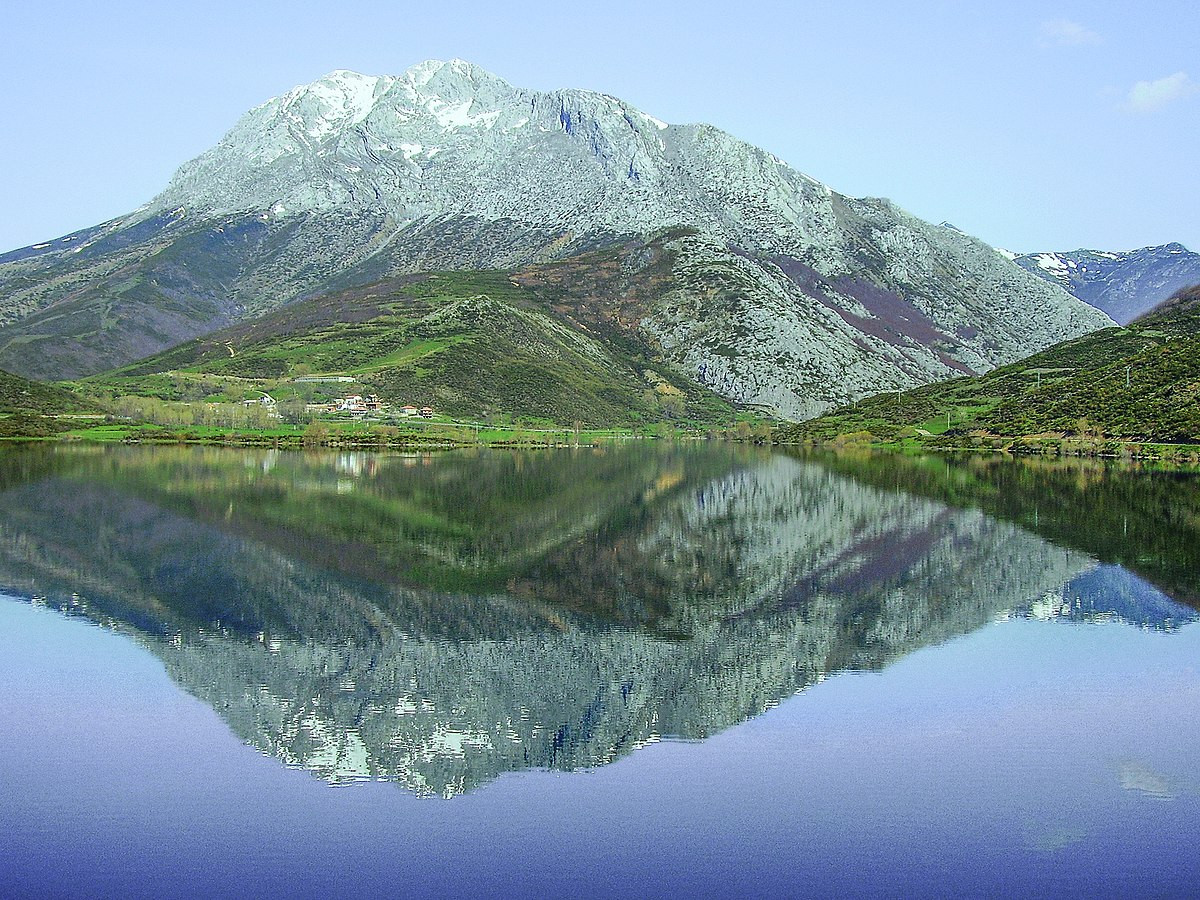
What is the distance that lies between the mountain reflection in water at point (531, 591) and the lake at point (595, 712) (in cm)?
21

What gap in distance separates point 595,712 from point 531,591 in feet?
60.4

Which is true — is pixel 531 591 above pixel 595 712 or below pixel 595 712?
below

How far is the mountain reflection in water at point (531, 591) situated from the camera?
28.4 metres

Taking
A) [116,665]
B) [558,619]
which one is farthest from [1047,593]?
[116,665]

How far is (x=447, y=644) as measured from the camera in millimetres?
36562

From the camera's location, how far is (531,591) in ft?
154

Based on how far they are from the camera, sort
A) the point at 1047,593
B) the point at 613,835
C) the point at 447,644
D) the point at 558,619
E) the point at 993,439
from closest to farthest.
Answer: the point at 613,835 < the point at 447,644 < the point at 558,619 < the point at 1047,593 < the point at 993,439

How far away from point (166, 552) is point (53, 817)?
128 feet

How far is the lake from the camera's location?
19609 millimetres

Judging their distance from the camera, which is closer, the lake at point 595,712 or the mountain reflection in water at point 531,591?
the lake at point 595,712

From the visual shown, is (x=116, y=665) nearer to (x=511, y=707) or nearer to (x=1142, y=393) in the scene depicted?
(x=511, y=707)

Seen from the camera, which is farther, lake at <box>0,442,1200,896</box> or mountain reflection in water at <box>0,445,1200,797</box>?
mountain reflection in water at <box>0,445,1200,797</box>

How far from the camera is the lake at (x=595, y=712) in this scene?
64.3ft

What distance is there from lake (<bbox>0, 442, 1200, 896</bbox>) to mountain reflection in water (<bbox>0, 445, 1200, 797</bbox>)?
8.1 inches
